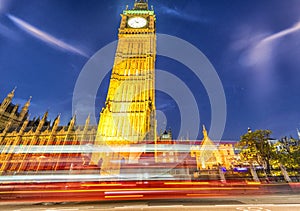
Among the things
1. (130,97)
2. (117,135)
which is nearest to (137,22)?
(130,97)

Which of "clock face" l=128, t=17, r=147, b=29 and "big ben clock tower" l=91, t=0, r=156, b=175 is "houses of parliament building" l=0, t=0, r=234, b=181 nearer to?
Result: "big ben clock tower" l=91, t=0, r=156, b=175

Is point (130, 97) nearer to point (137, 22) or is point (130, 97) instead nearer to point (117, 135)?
point (117, 135)

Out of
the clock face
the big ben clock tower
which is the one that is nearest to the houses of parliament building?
the big ben clock tower

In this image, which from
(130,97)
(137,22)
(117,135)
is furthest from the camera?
(137,22)

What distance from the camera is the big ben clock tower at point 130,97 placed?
99.8 feet

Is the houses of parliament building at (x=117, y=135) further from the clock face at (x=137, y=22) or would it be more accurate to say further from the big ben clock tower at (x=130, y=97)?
the clock face at (x=137, y=22)

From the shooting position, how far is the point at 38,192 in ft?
30.5

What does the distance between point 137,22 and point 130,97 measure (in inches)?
1030

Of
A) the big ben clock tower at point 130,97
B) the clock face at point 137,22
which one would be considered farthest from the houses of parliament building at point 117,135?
the clock face at point 137,22

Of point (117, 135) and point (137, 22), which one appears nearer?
point (117, 135)

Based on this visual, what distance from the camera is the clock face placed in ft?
153

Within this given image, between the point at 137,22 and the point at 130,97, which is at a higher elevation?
the point at 137,22

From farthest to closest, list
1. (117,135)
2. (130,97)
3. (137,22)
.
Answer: (137,22) → (130,97) → (117,135)

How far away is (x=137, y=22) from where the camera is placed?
47625 mm
